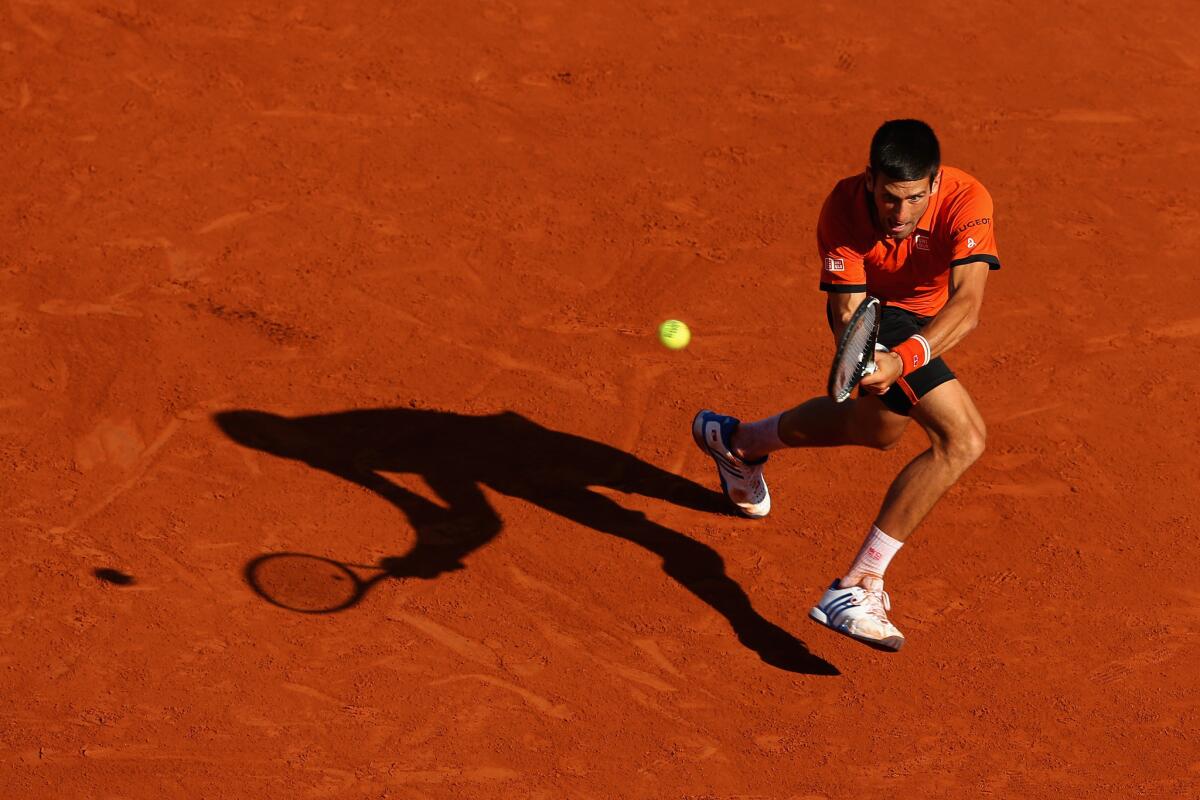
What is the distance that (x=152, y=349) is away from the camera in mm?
8039

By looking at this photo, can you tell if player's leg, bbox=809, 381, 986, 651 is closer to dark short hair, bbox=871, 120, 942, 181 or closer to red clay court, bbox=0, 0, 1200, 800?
red clay court, bbox=0, 0, 1200, 800

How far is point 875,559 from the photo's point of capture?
625cm

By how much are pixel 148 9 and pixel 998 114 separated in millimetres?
5920

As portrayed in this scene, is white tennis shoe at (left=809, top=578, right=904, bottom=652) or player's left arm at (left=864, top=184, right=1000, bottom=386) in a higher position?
player's left arm at (left=864, top=184, right=1000, bottom=386)

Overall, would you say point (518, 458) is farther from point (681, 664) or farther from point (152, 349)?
point (152, 349)

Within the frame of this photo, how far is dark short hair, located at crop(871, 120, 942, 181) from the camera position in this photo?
19.0 ft

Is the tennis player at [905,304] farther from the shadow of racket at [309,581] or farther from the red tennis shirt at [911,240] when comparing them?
the shadow of racket at [309,581]

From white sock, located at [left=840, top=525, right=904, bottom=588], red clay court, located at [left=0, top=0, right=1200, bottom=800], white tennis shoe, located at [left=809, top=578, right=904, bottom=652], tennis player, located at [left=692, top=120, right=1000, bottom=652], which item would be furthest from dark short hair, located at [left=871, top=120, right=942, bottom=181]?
red clay court, located at [left=0, top=0, right=1200, bottom=800]

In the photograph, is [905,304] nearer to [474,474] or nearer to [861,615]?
[861,615]

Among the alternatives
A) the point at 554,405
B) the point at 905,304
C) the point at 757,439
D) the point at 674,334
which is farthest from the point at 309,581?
the point at 905,304

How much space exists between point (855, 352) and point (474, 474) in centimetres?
239

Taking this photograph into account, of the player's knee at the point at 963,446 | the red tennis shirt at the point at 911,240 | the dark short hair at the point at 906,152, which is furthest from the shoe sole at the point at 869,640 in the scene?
the dark short hair at the point at 906,152

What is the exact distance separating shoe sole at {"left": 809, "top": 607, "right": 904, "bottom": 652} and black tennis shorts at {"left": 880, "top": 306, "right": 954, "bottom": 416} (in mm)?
903

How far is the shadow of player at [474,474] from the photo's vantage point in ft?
23.0
